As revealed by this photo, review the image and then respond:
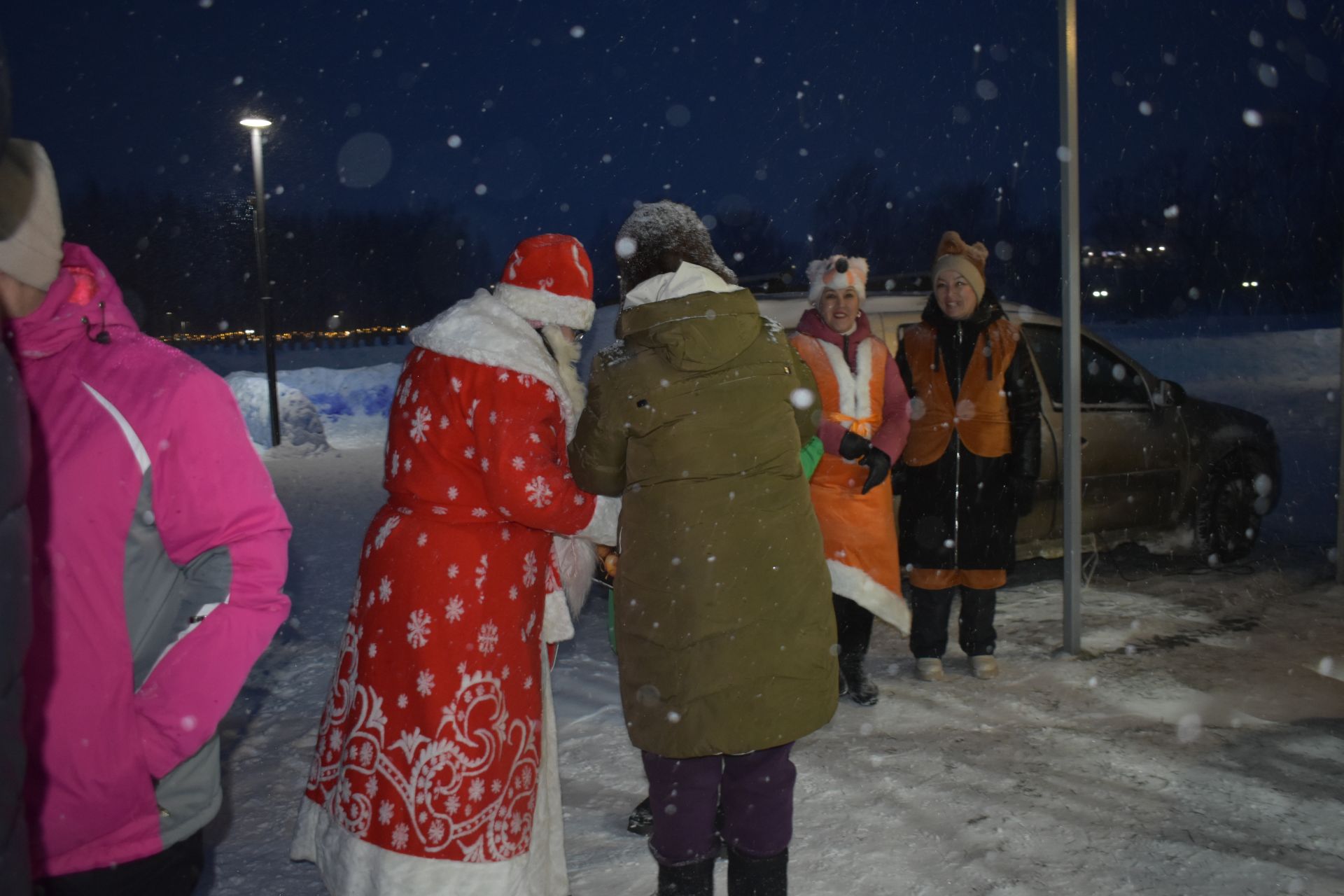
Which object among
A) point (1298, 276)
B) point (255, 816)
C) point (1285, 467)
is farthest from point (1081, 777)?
point (1298, 276)

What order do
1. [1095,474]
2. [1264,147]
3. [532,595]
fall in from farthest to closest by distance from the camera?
[1264,147]
[1095,474]
[532,595]

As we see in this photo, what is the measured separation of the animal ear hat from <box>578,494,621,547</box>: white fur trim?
2.65m

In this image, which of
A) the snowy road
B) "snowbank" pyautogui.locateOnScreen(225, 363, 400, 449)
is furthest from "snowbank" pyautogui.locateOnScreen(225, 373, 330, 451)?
the snowy road

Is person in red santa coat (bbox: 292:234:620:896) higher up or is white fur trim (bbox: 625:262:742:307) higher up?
white fur trim (bbox: 625:262:742:307)

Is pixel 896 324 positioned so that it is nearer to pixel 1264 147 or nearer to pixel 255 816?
pixel 255 816

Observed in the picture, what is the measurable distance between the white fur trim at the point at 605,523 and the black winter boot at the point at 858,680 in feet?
7.28

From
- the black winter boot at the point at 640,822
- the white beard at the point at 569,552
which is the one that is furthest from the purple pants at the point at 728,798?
the black winter boot at the point at 640,822

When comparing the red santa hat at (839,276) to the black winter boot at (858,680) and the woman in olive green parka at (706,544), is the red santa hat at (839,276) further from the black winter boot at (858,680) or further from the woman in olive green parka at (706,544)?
the woman in olive green parka at (706,544)

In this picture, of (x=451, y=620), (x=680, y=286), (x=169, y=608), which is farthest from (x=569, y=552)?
(x=169, y=608)

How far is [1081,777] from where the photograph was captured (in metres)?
3.75

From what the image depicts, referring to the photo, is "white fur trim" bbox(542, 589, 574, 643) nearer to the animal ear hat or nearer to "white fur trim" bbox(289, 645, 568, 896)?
"white fur trim" bbox(289, 645, 568, 896)

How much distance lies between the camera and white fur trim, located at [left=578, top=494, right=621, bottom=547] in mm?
2607

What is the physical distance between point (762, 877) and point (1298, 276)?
118ft

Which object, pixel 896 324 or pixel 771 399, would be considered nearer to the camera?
pixel 771 399
